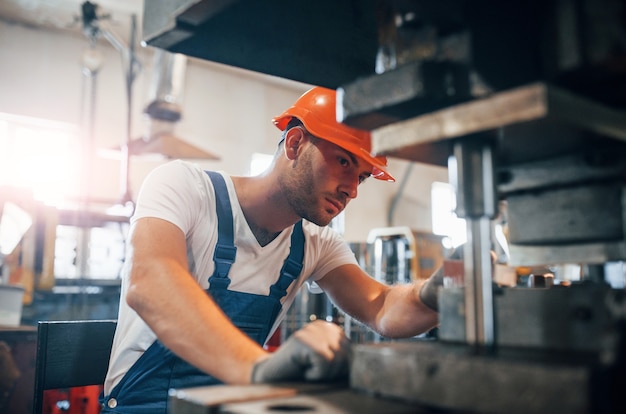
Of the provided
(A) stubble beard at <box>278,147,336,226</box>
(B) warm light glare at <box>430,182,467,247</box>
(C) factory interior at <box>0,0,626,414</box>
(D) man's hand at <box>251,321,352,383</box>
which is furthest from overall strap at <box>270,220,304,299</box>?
(B) warm light glare at <box>430,182,467,247</box>

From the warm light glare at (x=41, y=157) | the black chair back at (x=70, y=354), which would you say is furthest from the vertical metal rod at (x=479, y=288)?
the warm light glare at (x=41, y=157)

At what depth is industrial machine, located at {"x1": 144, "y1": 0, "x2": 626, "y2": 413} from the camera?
26.1 inches

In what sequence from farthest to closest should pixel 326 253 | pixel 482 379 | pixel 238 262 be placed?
pixel 326 253 → pixel 238 262 → pixel 482 379

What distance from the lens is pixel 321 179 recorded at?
1630 millimetres

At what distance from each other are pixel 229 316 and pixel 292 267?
0.85 ft

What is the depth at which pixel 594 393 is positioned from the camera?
0.58m

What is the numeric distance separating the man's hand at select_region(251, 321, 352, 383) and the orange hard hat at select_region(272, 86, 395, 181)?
2.42ft

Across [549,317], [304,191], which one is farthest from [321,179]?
[549,317]

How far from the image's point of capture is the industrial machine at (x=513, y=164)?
663mm

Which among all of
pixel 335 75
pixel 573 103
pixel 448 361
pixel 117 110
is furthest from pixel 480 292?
pixel 117 110

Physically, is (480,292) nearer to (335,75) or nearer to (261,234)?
(335,75)

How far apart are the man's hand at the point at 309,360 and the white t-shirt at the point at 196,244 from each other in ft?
1.78

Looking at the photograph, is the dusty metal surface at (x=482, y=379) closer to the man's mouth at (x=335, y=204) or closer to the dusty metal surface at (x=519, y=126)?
the dusty metal surface at (x=519, y=126)

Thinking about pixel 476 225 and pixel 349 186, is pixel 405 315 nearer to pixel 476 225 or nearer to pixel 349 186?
pixel 349 186
